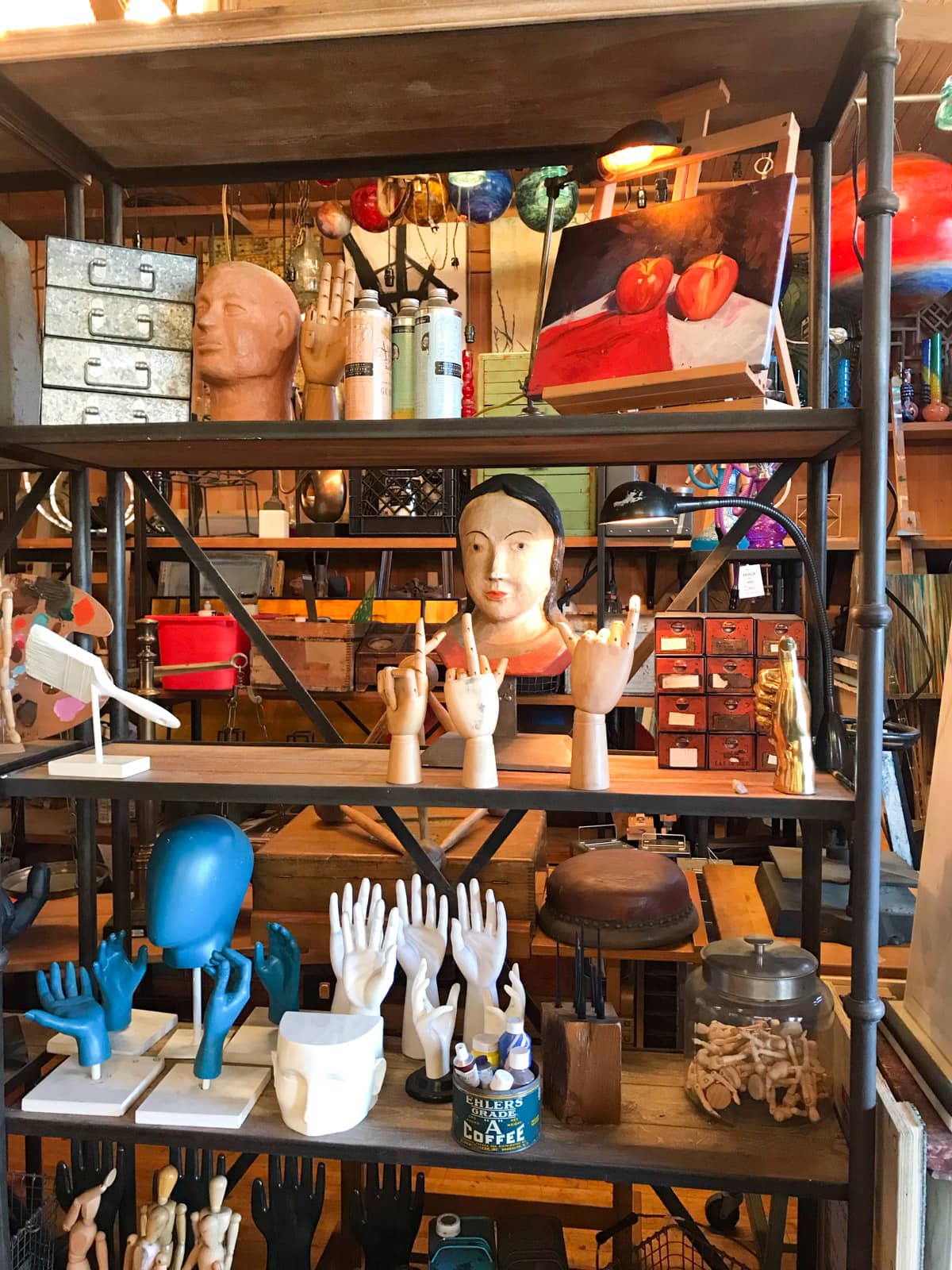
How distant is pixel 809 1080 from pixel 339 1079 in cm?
72

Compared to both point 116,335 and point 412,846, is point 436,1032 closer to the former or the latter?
point 412,846

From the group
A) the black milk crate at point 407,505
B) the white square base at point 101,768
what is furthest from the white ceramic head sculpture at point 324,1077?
the black milk crate at point 407,505

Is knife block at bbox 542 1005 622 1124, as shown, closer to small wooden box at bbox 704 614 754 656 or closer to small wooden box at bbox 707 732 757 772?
small wooden box at bbox 707 732 757 772

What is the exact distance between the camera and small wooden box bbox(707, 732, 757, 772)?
1452 millimetres

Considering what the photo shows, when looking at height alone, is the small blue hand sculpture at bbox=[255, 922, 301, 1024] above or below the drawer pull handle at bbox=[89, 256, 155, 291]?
below

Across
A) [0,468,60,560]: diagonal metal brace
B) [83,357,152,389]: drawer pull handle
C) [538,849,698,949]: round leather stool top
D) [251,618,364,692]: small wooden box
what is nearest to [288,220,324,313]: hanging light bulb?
[251,618,364,692]: small wooden box

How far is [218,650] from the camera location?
2967 mm

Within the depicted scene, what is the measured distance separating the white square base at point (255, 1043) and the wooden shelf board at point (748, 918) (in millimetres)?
833

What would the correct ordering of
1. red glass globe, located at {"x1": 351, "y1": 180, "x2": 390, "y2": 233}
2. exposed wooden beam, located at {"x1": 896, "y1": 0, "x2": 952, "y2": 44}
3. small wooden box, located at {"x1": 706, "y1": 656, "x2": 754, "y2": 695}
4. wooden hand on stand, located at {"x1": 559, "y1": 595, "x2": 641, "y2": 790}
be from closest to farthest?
wooden hand on stand, located at {"x1": 559, "y1": 595, "x2": 641, "y2": 790}
small wooden box, located at {"x1": 706, "y1": 656, "x2": 754, "y2": 695}
exposed wooden beam, located at {"x1": 896, "y1": 0, "x2": 952, "y2": 44}
red glass globe, located at {"x1": 351, "y1": 180, "x2": 390, "y2": 233}

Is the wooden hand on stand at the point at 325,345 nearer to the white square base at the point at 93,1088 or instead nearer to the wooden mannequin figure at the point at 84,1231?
the white square base at the point at 93,1088

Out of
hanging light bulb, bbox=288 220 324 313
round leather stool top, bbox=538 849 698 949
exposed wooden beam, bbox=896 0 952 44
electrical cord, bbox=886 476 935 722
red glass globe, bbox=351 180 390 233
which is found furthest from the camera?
hanging light bulb, bbox=288 220 324 313

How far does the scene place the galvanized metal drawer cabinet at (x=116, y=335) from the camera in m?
1.50

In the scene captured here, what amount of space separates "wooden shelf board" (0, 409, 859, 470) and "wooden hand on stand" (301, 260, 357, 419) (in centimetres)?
9

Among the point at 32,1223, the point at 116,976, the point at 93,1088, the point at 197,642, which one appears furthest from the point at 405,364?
the point at 197,642
